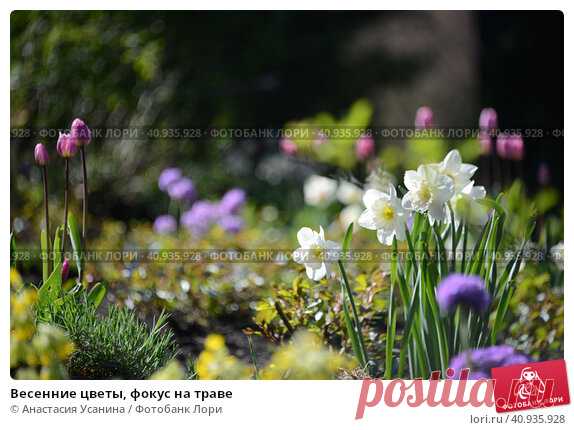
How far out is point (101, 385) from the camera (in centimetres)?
210

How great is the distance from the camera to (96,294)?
2115 mm

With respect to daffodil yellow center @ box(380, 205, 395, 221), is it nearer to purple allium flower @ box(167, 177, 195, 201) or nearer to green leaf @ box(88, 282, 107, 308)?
green leaf @ box(88, 282, 107, 308)

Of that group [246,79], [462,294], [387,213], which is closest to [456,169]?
[387,213]

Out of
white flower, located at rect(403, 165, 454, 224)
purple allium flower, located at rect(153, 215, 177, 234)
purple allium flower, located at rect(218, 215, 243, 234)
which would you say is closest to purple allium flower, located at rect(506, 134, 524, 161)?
white flower, located at rect(403, 165, 454, 224)

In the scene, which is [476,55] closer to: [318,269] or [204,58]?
[204,58]

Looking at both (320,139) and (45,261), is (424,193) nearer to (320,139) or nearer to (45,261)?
(320,139)

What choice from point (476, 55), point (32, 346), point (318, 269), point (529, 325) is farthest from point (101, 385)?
point (476, 55)

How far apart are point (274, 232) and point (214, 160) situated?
710mm

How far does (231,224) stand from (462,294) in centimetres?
155

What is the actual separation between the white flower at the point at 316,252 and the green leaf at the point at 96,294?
1.95 ft

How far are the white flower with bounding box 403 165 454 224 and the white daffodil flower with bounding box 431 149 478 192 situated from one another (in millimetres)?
27
